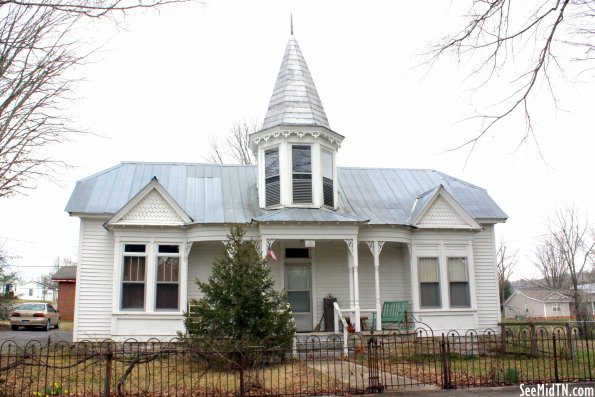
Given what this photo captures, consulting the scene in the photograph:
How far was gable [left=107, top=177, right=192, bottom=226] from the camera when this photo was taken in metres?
17.2

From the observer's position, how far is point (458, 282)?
61.7 ft

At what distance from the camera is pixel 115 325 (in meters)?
16.7

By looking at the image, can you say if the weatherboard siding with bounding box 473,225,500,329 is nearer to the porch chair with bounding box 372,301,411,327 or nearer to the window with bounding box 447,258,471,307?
the window with bounding box 447,258,471,307

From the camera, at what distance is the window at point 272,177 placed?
60.1 feet

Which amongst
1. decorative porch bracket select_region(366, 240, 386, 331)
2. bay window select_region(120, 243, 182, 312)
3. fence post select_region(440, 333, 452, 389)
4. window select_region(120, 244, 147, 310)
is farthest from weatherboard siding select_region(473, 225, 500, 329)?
window select_region(120, 244, 147, 310)

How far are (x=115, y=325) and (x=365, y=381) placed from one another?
9050 millimetres

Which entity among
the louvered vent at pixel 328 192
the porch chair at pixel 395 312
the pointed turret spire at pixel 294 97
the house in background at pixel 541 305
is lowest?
the house in background at pixel 541 305

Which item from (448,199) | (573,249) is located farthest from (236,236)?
(573,249)

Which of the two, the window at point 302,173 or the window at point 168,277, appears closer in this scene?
the window at point 168,277

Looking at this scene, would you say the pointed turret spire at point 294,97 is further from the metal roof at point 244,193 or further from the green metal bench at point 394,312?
the green metal bench at point 394,312

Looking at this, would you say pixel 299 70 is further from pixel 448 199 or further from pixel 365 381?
pixel 365 381

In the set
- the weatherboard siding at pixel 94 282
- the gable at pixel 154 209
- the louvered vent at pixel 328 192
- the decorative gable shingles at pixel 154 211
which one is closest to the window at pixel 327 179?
the louvered vent at pixel 328 192

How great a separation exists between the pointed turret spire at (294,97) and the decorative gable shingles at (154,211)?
168 inches

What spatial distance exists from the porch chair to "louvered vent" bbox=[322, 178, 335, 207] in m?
3.90
